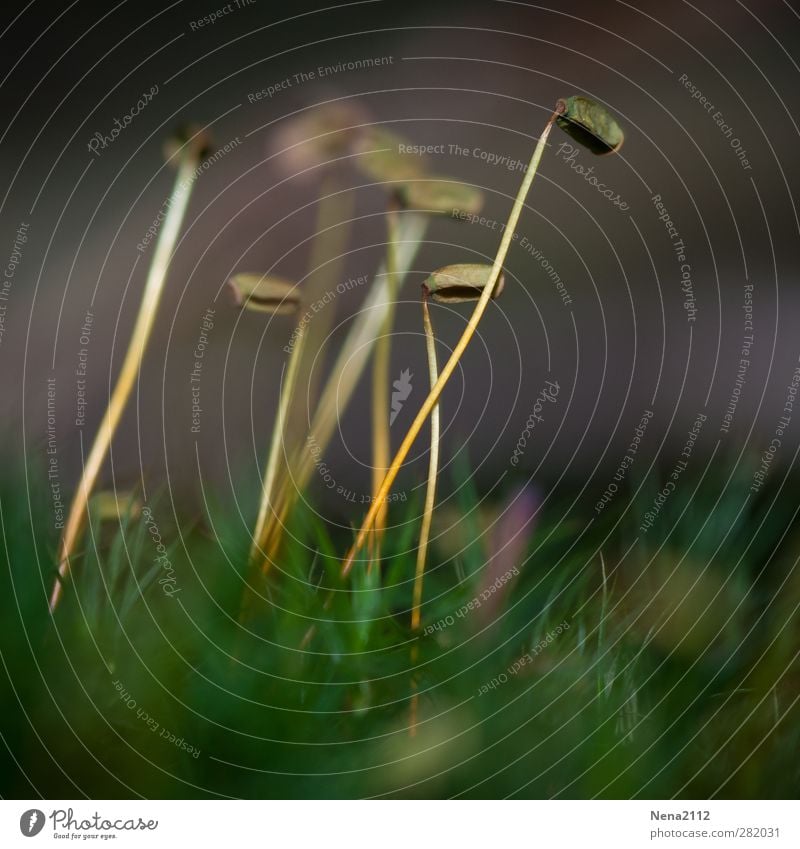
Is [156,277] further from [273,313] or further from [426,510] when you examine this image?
[426,510]

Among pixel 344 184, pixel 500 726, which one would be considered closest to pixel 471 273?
pixel 344 184

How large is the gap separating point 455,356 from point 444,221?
0.31ft

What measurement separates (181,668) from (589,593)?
221mm

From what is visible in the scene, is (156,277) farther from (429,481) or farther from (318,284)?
(429,481)

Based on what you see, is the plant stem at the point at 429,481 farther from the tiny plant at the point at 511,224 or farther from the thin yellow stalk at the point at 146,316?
the thin yellow stalk at the point at 146,316

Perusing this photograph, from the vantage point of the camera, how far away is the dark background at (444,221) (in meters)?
0.48

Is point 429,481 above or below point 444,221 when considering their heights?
below

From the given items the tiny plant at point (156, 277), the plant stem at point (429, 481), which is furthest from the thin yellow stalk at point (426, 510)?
the tiny plant at point (156, 277)

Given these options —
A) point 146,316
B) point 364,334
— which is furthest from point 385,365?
point 146,316

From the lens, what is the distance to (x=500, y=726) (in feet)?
1.33

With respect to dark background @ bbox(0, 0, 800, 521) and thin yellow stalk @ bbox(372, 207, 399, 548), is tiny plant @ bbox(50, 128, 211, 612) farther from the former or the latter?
thin yellow stalk @ bbox(372, 207, 399, 548)

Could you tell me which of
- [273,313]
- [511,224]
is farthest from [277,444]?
[511,224]

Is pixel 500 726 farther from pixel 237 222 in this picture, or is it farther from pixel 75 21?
pixel 75 21

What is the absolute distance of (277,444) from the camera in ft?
1.58
